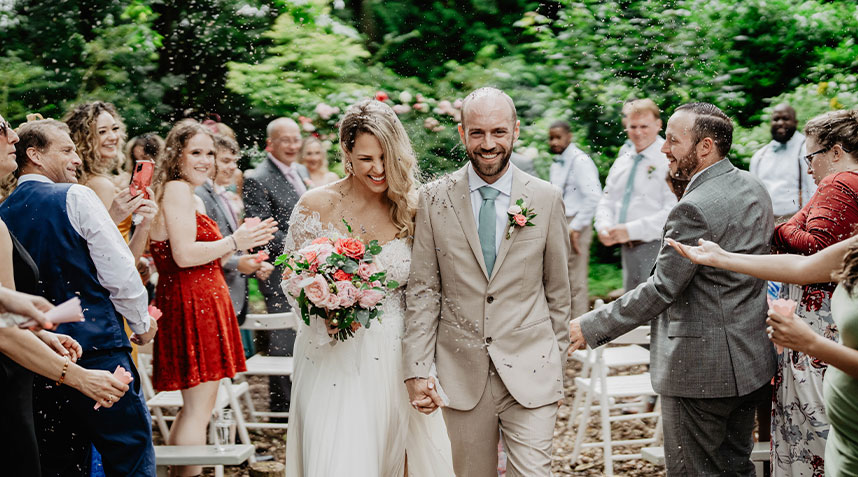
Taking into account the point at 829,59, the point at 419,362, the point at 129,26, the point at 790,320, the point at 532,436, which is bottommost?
the point at 532,436

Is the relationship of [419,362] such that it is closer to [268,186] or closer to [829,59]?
[268,186]

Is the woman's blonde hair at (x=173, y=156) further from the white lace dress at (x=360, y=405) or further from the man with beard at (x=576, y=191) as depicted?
the man with beard at (x=576, y=191)

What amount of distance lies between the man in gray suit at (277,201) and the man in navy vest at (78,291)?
2816mm

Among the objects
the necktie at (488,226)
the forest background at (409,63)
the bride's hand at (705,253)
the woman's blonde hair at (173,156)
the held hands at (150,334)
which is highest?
the forest background at (409,63)

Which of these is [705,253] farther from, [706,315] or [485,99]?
[485,99]

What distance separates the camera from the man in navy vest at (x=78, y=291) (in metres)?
3.52

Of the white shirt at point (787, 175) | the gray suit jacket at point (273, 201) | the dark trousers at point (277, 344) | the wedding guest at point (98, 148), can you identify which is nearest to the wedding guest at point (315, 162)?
the gray suit jacket at point (273, 201)

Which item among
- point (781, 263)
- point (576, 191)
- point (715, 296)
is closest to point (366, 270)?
point (715, 296)

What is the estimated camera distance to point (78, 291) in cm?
357

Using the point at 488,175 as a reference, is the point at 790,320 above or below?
below

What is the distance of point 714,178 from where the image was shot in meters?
3.79

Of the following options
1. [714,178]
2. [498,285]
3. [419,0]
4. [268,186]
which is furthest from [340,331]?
[419,0]

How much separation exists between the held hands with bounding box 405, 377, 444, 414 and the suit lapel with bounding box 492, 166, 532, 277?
54 centimetres

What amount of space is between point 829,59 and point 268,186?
6.90 m
